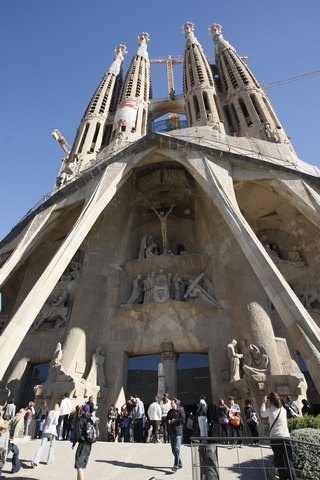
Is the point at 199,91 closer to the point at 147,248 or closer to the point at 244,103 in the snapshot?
the point at 244,103

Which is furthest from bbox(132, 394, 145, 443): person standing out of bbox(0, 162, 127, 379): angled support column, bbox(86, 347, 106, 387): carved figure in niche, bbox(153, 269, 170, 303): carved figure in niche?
bbox(153, 269, 170, 303): carved figure in niche

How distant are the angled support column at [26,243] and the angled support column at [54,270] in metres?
2.41

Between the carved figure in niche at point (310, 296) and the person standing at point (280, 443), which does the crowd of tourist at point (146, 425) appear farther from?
the carved figure in niche at point (310, 296)

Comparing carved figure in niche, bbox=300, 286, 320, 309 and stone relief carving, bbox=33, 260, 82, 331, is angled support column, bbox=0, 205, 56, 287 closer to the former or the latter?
stone relief carving, bbox=33, 260, 82, 331

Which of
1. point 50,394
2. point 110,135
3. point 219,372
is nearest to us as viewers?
point 50,394

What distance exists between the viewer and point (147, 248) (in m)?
17.6

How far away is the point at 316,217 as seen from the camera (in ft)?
40.8

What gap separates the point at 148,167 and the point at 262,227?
25.1 ft

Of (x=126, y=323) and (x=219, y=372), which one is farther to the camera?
(x=126, y=323)

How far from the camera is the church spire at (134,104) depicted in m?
27.7

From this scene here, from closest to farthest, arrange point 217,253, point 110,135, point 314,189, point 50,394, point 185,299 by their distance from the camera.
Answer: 1. point 50,394
2. point 314,189
3. point 185,299
4. point 217,253
5. point 110,135

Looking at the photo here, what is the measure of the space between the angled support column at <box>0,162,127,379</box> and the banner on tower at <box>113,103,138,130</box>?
12581mm

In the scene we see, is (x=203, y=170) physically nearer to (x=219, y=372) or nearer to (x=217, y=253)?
(x=217, y=253)

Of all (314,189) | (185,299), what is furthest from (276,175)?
(185,299)
